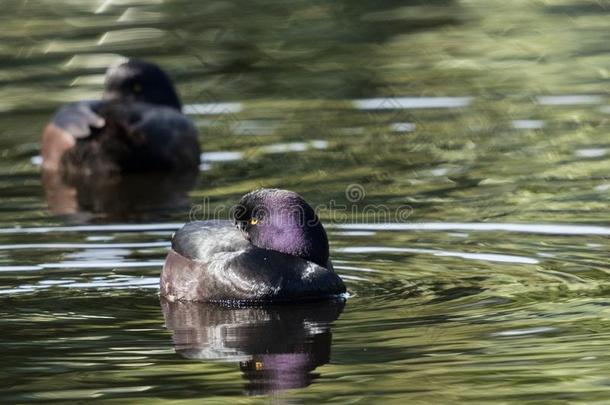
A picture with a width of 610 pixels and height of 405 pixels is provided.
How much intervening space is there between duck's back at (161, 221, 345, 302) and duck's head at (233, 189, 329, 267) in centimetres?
8

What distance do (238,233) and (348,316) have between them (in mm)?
1268

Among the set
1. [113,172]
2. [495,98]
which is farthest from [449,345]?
[495,98]

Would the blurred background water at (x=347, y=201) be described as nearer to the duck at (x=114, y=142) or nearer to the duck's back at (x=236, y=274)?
the duck's back at (x=236, y=274)

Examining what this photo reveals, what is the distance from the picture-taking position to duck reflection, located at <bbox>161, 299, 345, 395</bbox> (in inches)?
343

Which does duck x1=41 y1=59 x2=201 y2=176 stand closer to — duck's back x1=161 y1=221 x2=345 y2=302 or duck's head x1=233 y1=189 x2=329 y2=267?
duck's back x1=161 y1=221 x2=345 y2=302

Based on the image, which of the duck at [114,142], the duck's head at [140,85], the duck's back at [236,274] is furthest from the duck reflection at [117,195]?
the duck's back at [236,274]

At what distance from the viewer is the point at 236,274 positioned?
10555 millimetres

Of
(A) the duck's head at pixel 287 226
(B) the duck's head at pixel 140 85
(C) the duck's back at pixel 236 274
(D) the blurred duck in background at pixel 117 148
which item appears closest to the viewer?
(C) the duck's back at pixel 236 274

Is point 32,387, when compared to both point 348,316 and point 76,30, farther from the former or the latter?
point 76,30

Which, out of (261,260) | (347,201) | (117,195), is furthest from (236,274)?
(117,195)

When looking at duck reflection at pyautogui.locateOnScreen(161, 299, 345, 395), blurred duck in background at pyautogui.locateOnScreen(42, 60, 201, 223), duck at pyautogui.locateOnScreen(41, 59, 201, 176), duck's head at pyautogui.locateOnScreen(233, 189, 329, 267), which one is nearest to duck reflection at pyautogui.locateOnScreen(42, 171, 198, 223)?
blurred duck in background at pyautogui.locateOnScreen(42, 60, 201, 223)

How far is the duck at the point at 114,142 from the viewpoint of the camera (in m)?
16.5

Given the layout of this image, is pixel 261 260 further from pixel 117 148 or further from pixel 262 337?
pixel 117 148

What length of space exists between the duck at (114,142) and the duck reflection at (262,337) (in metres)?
5.94
